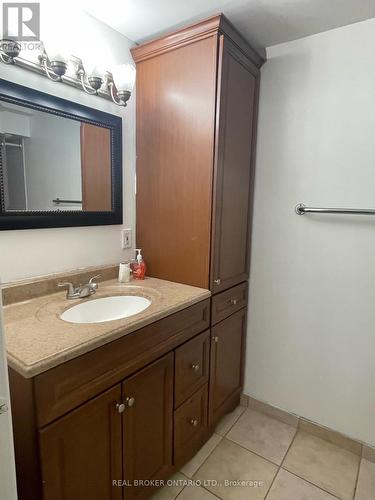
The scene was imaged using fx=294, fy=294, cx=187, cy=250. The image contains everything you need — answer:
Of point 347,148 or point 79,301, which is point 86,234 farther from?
point 347,148

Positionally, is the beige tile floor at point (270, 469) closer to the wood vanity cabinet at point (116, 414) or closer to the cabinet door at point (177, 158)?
the wood vanity cabinet at point (116, 414)

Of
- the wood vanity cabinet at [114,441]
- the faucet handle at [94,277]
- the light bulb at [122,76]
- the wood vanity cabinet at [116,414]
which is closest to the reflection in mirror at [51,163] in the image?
the light bulb at [122,76]

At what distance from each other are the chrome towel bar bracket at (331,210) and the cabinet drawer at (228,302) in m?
0.54

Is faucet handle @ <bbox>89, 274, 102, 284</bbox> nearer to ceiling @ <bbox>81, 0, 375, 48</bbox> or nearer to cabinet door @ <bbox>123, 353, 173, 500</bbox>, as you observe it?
cabinet door @ <bbox>123, 353, 173, 500</bbox>

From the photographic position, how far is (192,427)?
4.70 ft

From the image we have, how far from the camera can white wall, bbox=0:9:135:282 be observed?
1175mm

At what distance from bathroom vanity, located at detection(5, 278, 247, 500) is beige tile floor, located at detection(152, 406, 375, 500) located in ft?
0.33

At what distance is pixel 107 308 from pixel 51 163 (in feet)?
2.27

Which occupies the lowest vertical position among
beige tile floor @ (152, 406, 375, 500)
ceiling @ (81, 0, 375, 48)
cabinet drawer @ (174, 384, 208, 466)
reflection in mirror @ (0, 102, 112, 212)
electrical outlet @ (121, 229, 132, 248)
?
beige tile floor @ (152, 406, 375, 500)

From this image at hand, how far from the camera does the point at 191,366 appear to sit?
4.45ft

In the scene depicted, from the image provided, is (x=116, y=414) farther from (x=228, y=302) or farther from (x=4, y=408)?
(x=228, y=302)

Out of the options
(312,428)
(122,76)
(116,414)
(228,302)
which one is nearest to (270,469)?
(312,428)

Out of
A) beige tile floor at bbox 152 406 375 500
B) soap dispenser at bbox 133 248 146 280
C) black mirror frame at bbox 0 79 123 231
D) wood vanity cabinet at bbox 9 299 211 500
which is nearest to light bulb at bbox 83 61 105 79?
black mirror frame at bbox 0 79 123 231

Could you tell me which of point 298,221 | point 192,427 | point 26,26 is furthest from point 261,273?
point 26,26
